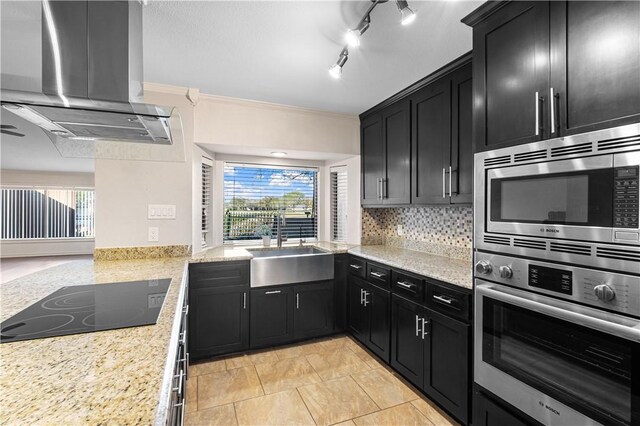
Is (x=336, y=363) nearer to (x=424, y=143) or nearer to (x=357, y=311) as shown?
(x=357, y=311)

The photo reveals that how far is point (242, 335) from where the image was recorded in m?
2.77

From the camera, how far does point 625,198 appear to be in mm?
1068

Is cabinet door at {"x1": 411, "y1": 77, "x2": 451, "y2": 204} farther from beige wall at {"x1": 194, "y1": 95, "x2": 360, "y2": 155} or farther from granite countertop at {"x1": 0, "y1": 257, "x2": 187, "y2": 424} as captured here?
granite countertop at {"x1": 0, "y1": 257, "x2": 187, "y2": 424}

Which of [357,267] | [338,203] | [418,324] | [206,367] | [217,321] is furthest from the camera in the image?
[338,203]

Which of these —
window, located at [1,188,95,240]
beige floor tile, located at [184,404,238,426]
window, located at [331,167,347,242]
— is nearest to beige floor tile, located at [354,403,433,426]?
beige floor tile, located at [184,404,238,426]

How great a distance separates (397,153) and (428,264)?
110 cm

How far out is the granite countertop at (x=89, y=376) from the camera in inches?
24.8

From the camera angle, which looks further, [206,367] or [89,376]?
[206,367]

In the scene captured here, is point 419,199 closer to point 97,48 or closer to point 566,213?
point 566,213

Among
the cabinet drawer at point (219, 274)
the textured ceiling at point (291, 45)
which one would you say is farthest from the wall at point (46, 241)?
the cabinet drawer at point (219, 274)

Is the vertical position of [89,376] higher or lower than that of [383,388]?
higher

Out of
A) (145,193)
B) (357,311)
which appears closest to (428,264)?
(357,311)

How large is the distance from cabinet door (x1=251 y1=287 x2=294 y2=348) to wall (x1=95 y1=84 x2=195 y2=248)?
2.78 ft

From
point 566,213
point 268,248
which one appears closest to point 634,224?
point 566,213
